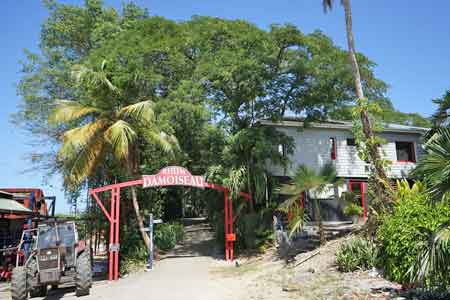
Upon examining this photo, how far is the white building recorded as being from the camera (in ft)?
73.9

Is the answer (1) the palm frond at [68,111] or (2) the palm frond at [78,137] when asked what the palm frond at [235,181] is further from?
(1) the palm frond at [68,111]

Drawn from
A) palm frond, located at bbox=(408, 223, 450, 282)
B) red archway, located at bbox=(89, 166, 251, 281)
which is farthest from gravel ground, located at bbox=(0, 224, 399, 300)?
palm frond, located at bbox=(408, 223, 450, 282)

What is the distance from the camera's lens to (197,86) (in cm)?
1881

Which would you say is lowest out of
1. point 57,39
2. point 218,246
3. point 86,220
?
point 218,246

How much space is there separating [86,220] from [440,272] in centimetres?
1981

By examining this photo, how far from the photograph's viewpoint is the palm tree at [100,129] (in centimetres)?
1675

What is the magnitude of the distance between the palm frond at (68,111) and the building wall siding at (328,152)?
10727 mm

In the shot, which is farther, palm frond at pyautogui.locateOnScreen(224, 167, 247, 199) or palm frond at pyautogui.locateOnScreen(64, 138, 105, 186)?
palm frond at pyautogui.locateOnScreen(224, 167, 247, 199)

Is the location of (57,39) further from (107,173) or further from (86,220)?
(86,220)

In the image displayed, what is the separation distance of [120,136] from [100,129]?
167cm

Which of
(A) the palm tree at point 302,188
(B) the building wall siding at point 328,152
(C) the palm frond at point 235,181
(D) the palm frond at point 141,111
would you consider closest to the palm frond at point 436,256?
(A) the palm tree at point 302,188

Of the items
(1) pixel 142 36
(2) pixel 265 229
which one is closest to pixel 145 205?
(2) pixel 265 229

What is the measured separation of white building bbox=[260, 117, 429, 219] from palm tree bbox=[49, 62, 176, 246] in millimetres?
7892

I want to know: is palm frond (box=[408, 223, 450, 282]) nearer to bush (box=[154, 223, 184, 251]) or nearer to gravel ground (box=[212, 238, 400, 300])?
gravel ground (box=[212, 238, 400, 300])
